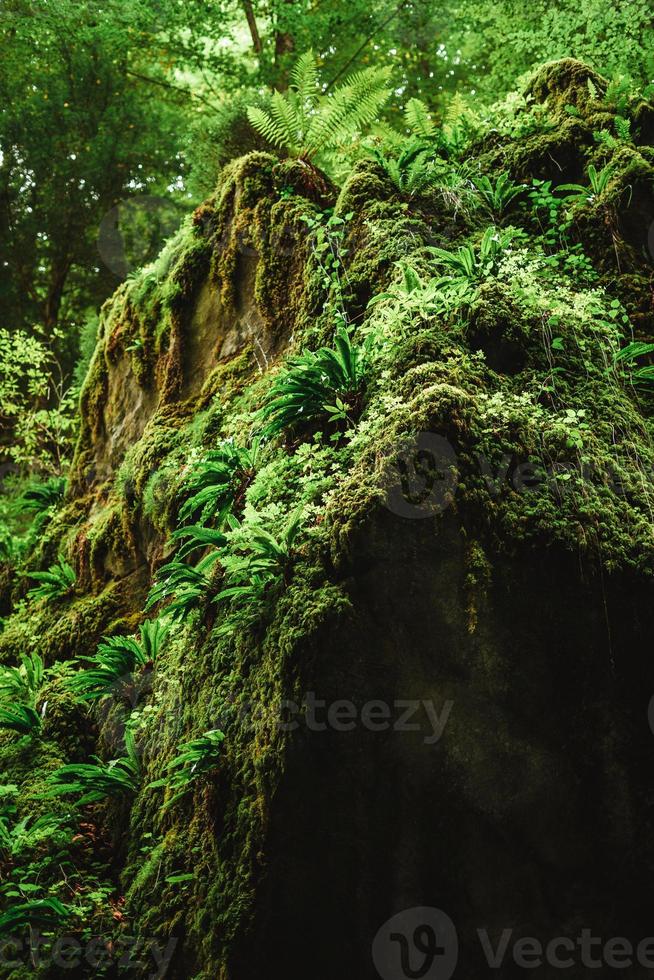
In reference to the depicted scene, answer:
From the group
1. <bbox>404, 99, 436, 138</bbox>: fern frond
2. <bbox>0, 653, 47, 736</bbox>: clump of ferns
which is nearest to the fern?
<bbox>404, 99, 436, 138</bbox>: fern frond

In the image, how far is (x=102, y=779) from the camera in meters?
4.40

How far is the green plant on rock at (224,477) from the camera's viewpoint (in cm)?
457

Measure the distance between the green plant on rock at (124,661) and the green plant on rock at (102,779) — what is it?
0.57 m

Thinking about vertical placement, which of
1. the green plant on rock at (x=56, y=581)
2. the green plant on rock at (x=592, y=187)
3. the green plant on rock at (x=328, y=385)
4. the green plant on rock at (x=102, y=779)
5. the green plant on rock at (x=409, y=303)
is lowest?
the green plant on rock at (x=102, y=779)

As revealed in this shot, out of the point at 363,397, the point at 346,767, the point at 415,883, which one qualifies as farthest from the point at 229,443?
the point at 415,883

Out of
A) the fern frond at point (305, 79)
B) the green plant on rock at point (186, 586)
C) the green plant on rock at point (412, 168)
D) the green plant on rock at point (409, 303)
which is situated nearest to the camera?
the green plant on rock at point (409, 303)

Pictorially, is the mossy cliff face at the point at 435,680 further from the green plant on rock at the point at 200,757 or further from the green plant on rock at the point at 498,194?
the green plant on rock at the point at 498,194

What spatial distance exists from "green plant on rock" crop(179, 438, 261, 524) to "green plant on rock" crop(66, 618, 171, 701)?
36.9 inches

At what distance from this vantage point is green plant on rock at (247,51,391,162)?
6.03 metres

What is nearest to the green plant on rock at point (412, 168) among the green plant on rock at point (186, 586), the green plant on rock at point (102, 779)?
the green plant on rock at point (186, 586)

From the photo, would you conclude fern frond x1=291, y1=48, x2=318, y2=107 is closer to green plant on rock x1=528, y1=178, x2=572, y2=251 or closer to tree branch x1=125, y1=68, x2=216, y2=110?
green plant on rock x1=528, y1=178, x2=572, y2=251

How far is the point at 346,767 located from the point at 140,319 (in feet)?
18.4

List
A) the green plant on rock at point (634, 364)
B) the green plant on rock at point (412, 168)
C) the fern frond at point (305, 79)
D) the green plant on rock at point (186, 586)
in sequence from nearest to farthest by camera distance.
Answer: the green plant on rock at point (634, 364) → the green plant on rock at point (186, 586) → the green plant on rock at point (412, 168) → the fern frond at point (305, 79)

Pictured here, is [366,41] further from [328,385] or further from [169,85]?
[328,385]
